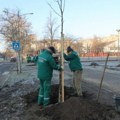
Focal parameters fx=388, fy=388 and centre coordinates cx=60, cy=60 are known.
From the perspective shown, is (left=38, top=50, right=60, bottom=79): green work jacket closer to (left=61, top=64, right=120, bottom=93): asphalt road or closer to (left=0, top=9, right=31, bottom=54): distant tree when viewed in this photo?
(left=61, top=64, right=120, bottom=93): asphalt road

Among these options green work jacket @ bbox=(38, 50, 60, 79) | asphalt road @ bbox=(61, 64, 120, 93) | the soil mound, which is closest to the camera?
the soil mound

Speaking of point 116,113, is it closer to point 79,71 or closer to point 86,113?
point 86,113

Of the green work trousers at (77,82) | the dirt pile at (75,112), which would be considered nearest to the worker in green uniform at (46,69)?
the dirt pile at (75,112)

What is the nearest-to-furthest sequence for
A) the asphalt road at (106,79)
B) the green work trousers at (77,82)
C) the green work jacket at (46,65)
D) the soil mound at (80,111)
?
the soil mound at (80,111) < the green work jacket at (46,65) < the green work trousers at (77,82) < the asphalt road at (106,79)

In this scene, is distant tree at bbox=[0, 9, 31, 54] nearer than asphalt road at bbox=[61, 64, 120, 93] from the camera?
No

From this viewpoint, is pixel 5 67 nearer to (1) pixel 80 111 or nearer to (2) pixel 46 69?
(2) pixel 46 69

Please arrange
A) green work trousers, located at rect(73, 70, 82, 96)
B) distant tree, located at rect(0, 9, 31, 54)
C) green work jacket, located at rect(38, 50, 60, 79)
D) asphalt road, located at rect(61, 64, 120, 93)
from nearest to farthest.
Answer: green work jacket, located at rect(38, 50, 60, 79) < green work trousers, located at rect(73, 70, 82, 96) < asphalt road, located at rect(61, 64, 120, 93) < distant tree, located at rect(0, 9, 31, 54)

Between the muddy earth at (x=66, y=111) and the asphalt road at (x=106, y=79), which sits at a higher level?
the muddy earth at (x=66, y=111)

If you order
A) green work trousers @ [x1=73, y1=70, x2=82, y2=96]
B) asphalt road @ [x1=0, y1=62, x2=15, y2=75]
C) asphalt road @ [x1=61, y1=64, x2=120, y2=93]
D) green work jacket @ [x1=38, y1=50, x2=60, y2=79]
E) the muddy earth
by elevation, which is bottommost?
asphalt road @ [x1=0, y1=62, x2=15, y2=75]

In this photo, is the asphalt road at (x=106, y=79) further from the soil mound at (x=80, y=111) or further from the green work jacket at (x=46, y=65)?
the soil mound at (x=80, y=111)

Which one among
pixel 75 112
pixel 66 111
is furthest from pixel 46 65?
pixel 75 112

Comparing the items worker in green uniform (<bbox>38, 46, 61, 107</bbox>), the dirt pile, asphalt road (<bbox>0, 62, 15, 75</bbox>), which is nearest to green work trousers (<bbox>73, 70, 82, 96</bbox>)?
worker in green uniform (<bbox>38, 46, 61, 107</bbox>)

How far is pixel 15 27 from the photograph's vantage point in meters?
48.8

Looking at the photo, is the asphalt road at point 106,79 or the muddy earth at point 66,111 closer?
the muddy earth at point 66,111
